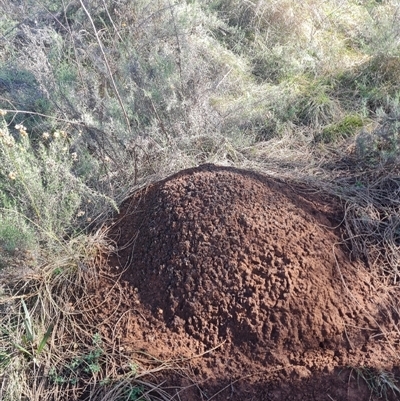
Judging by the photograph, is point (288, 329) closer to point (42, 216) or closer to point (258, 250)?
point (258, 250)

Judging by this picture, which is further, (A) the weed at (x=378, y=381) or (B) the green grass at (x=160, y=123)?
(B) the green grass at (x=160, y=123)

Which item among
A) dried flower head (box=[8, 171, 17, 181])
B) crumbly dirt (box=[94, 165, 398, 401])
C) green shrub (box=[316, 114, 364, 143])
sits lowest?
dried flower head (box=[8, 171, 17, 181])

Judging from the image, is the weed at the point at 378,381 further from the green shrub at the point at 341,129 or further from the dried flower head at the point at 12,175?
the green shrub at the point at 341,129

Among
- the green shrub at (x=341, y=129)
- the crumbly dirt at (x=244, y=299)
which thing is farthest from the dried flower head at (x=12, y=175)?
the green shrub at (x=341, y=129)

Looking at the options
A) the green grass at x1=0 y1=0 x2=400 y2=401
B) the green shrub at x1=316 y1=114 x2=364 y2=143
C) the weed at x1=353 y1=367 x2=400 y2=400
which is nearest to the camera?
the weed at x1=353 y1=367 x2=400 y2=400

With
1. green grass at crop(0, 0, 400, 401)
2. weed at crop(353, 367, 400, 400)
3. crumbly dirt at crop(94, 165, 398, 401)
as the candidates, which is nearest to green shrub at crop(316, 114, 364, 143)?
green grass at crop(0, 0, 400, 401)

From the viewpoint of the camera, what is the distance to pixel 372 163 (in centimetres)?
324

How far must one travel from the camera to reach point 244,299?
218 centimetres

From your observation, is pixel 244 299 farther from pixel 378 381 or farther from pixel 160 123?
pixel 160 123

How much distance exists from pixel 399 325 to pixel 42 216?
2.04m

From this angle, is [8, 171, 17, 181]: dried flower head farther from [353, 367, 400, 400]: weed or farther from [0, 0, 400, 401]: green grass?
[353, 367, 400, 400]: weed

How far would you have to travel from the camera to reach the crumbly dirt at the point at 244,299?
206 centimetres

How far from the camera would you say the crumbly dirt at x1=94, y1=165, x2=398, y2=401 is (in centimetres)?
206

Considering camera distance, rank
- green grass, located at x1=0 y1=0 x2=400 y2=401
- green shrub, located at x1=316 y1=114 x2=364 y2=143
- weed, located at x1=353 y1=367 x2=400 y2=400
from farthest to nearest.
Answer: green shrub, located at x1=316 y1=114 x2=364 y2=143 → green grass, located at x1=0 y1=0 x2=400 y2=401 → weed, located at x1=353 y1=367 x2=400 y2=400
